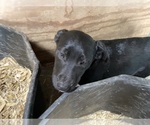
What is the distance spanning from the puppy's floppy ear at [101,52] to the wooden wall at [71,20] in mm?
320

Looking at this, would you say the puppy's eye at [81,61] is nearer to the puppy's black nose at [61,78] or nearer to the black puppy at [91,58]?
the black puppy at [91,58]

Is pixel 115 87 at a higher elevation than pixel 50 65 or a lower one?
Answer: higher

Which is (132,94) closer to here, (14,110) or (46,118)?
(46,118)

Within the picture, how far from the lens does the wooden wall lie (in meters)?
2.12

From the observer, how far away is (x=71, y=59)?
70.9 inches

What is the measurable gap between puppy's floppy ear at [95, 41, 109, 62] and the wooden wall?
32 cm

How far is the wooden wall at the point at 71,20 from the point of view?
83.6 inches

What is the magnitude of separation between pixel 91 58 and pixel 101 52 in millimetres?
107

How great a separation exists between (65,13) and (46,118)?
78 centimetres

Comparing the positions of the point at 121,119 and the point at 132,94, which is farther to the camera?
the point at 121,119

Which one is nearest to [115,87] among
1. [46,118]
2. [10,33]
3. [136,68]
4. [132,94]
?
[132,94]

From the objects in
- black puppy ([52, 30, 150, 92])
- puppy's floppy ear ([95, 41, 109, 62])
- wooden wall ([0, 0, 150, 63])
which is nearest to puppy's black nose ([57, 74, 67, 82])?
black puppy ([52, 30, 150, 92])

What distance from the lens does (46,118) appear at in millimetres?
1675

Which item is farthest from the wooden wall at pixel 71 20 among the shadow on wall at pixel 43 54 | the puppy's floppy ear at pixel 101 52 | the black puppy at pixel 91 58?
the puppy's floppy ear at pixel 101 52
